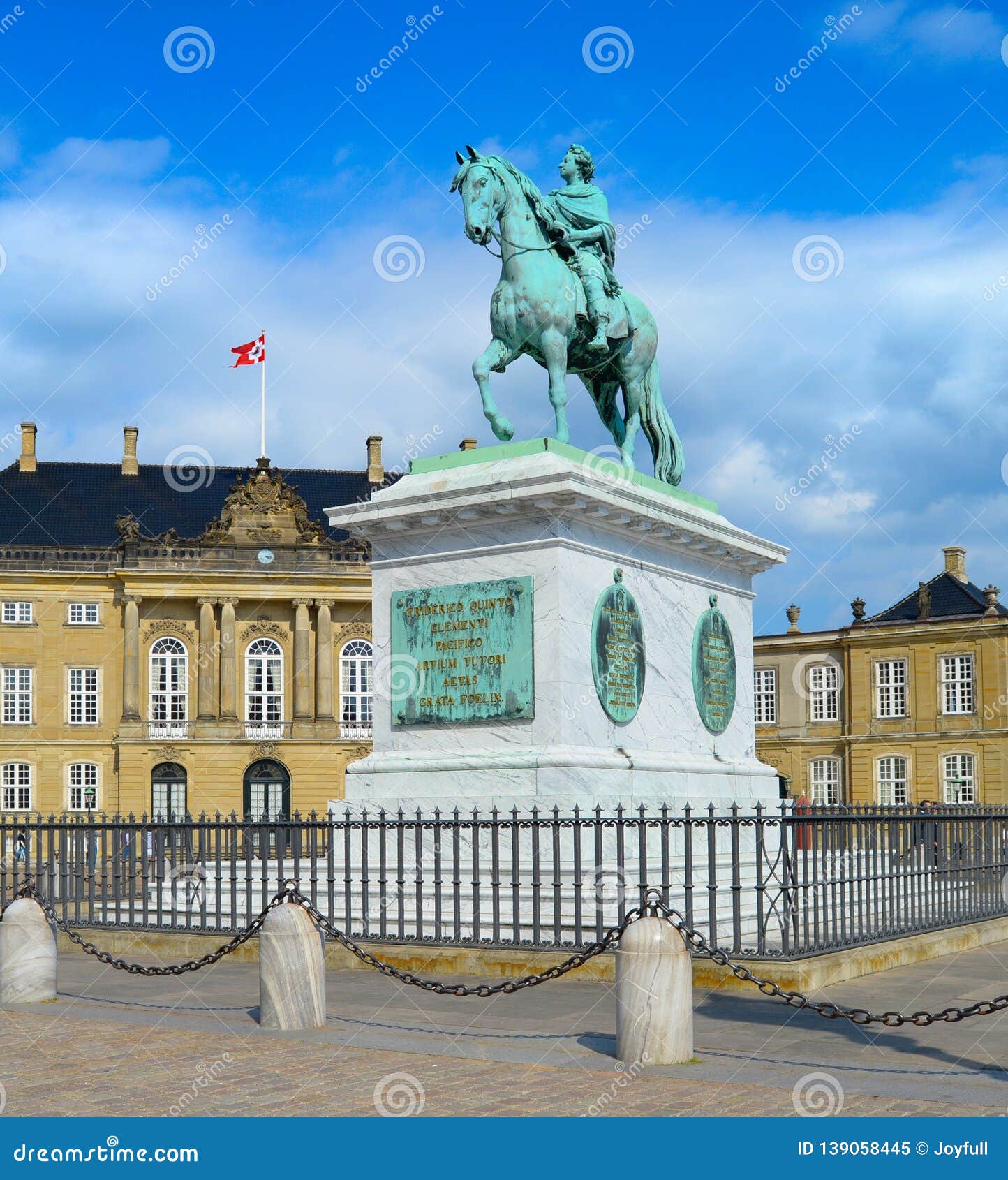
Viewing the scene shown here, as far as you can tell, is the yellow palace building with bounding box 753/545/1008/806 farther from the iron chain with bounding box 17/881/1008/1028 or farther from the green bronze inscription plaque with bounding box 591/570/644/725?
the iron chain with bounding box 17/881/1008/1028

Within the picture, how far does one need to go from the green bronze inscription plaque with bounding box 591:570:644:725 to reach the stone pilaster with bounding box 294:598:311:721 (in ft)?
165

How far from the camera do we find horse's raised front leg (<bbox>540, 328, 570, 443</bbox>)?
39.5 ft

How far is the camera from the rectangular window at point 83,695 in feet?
198

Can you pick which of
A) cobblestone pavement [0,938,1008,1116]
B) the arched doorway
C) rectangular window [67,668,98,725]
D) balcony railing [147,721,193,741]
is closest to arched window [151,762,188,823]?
balcony railing [147,721,193,741]

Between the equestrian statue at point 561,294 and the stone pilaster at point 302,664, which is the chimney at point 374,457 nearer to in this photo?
the stone pilaster at point 302,664

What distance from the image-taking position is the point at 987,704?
5588 centimetres

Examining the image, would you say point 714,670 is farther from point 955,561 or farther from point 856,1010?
point 955,561

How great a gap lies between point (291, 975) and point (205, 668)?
176ft

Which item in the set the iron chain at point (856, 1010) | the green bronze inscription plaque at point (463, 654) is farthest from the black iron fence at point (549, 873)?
the iron chain at point (856, 1010)

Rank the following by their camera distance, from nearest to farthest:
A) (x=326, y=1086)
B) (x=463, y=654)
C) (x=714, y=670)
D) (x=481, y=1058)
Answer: (x=326, y=1086) < (x=481, y=1058) < (x=463, y=654) < (x=714, y=670)

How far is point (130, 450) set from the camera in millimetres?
66062

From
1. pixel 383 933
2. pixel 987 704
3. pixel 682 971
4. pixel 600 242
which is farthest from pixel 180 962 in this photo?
pixel 987 704

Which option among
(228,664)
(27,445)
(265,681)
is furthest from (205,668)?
(27,445)

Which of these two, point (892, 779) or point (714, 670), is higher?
point (714, 670)
